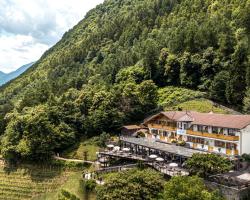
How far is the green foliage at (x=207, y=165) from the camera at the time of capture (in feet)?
143

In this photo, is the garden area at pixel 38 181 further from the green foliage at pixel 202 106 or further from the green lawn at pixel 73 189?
the green foliage at pixel 202 106

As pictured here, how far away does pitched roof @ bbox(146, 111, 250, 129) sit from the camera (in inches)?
2087

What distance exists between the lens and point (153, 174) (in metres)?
43.4

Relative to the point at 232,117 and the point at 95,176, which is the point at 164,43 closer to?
the point at 232,117

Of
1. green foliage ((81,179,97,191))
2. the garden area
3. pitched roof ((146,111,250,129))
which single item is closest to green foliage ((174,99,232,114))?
pitched roof ((146,111,250,129))

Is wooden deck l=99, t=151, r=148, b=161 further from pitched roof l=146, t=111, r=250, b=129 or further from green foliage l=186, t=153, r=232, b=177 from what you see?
green foliage l=186, t=153, r=232, b=177

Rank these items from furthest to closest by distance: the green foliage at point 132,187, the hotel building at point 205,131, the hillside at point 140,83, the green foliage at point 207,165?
the hillside at point 140,83
the hotel building at point 205,131
the green foliage at point 207,165
the green foliage at point 132,187

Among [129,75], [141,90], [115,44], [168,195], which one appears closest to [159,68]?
[129,75]

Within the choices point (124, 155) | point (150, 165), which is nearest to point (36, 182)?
point (124, 155)

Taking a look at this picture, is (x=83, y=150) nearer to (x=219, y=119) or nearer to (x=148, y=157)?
(x=148, y=157)

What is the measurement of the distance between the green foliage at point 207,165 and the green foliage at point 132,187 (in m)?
4.76

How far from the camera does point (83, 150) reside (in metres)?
70.4

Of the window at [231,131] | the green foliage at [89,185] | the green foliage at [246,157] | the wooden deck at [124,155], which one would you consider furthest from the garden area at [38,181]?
the green foliage at [246,157]

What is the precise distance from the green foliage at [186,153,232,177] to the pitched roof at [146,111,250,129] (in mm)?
9265
